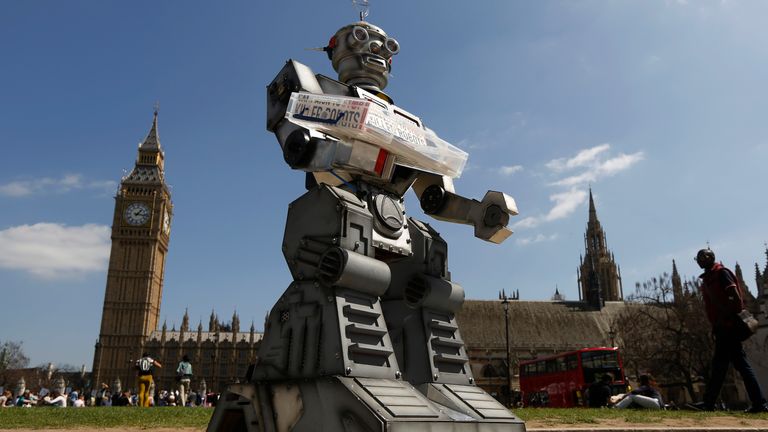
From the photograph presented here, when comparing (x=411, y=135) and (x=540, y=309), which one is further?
(x=540, y=309)

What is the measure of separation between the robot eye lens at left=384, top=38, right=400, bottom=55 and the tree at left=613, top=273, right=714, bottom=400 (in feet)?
116

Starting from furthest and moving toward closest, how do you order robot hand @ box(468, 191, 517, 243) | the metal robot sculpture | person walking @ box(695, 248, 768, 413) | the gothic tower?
the gothic tower < person walking @ box(695, 248, 768, 413) < robot hand @ box(468, 191, 517, 243) < the metal robot sculpture

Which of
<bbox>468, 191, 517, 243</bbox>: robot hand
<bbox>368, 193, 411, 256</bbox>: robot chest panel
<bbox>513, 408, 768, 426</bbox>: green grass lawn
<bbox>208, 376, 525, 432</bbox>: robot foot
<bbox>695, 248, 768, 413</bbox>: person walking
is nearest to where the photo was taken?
<bbox>208, 376, 525, 432</bbox>: robot foot

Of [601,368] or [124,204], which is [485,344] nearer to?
[601,368]

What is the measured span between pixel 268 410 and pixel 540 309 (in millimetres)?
78067

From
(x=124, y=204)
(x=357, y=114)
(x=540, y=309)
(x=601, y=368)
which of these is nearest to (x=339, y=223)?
(x=357, y=114)

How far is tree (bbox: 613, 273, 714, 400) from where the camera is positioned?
3594 cm

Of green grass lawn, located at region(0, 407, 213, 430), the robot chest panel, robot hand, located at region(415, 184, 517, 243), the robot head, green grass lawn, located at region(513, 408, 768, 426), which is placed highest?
the robot head

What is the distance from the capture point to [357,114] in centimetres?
558

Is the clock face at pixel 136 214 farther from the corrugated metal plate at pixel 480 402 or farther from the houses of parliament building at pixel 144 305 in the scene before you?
the corrugated metal plate at pixel 480 402

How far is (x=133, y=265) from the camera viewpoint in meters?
94.9

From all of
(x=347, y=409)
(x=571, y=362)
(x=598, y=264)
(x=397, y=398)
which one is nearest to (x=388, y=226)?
(x=397, y=398)

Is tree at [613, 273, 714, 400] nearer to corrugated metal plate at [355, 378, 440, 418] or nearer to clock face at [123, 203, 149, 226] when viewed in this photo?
corrugated metal plate at [355, 378, 440, 418]

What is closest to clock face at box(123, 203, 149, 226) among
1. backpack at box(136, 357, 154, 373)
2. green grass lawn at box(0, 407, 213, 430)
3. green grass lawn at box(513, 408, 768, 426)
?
backpack at box(136, 357, 154, 373)
